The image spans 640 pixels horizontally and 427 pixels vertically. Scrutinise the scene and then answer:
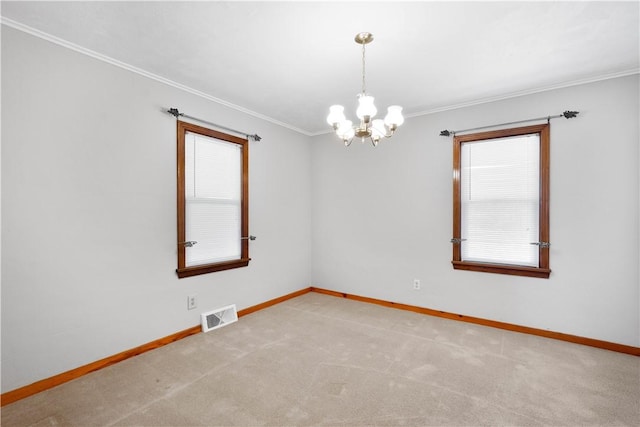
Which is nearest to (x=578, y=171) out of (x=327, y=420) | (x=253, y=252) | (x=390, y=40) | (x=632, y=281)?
(x=632, y=281)

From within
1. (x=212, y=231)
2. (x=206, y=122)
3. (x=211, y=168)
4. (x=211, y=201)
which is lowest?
(x=212, y=231)

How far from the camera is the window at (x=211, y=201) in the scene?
304 cm

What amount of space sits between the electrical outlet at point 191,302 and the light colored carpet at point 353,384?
→ 1.07 ft

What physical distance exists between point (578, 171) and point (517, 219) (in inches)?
A: 26.6

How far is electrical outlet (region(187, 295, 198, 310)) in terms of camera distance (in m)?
3.09

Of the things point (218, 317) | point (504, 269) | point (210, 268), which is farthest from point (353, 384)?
point (504, 269)

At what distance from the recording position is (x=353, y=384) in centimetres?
222

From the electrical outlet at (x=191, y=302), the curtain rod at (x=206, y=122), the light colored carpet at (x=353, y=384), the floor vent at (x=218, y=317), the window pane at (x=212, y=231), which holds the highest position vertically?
the curtain rod at (x=206, y=122)

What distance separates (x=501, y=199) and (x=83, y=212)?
393 cm

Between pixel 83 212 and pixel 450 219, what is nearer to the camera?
pixel 83 212

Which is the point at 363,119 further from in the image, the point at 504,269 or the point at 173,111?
the point at 504,269

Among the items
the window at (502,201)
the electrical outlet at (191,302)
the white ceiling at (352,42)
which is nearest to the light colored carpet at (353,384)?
the electrical outlet at (191,302)

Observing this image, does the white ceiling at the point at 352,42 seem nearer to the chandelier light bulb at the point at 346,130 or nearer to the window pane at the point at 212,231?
the chandelier light bulb at the point at 346,130

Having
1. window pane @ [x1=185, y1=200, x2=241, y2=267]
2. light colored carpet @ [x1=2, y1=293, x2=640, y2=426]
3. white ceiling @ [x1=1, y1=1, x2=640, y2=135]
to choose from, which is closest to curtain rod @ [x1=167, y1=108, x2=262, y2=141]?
white ceiling @ [x1=1, y1=1, x2=640, y2=135]
